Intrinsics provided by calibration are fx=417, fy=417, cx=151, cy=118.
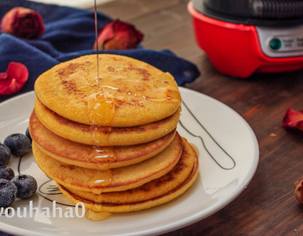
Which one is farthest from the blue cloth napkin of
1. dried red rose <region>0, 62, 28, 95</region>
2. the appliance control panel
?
the appliance control panel

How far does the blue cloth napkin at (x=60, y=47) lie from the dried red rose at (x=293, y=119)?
1.30ft

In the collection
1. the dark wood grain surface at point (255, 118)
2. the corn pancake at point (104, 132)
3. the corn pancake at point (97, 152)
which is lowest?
the dark wood grain surface at point (255, 118)

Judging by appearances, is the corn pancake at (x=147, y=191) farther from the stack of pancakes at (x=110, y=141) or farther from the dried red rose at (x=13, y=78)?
the dried red rose at (x=13, y=78)

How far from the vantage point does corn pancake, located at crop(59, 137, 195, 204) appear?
950mm

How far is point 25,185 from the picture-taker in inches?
39.6

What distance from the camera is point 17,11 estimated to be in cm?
170

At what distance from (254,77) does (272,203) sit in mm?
740

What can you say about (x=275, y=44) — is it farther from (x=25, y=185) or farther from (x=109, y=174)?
(x=25, y=185)

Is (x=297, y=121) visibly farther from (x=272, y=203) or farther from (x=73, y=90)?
(x=73, y=90)

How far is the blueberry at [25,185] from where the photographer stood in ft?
3.28

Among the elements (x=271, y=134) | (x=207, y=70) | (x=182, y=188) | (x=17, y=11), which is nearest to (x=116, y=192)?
(x=182, y=188)

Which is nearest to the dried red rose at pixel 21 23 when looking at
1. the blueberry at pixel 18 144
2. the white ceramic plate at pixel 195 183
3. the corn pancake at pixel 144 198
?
the white ceramic plate at pixel 195 183

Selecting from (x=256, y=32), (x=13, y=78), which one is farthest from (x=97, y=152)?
(x=256, y=32)

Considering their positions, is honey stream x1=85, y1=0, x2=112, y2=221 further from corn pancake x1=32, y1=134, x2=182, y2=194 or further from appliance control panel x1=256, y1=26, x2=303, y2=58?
appliance control panel x1=256, y1=26, x2=303, y2=58
